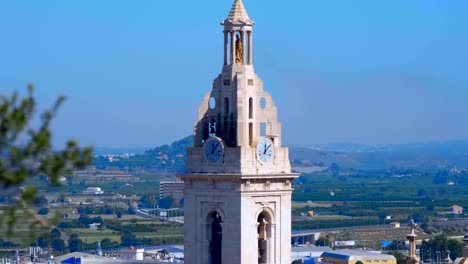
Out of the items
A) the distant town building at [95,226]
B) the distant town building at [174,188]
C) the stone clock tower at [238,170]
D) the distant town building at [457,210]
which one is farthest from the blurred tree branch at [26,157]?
the distant town building at [457,210]

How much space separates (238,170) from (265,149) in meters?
0.56

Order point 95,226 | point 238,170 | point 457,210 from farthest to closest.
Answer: point 457,210, point 95,226, point 238,170

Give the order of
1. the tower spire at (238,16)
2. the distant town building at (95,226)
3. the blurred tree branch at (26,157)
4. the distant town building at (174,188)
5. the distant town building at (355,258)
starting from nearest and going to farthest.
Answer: the blurred tree branch at (26,157), the tower spire at (238,16), the distant town building at (355,258), the distant town building at (174,188), the distant town building at (95,226)

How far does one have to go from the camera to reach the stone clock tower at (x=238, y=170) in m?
27.4

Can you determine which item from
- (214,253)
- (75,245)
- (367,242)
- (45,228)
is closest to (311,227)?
(367,242)

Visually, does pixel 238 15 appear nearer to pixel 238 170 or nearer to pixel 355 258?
pixel 238 170

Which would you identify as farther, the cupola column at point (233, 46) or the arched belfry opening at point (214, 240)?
the arched belfry opening at point (214, 240)

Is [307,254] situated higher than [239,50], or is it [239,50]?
[307,254]

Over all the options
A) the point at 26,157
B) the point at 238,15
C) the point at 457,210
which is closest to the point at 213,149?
the point at 238,15

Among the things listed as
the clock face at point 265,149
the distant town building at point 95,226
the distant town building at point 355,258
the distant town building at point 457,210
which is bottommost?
the clock face at point 265,149

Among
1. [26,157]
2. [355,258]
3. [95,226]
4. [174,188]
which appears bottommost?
[26,157]

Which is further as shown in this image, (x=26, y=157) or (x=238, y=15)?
(x=238, y=15)

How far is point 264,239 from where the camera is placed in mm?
28281

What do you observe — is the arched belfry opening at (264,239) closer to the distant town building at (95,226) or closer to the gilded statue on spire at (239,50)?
the gilded statue on spire at (239,50)
